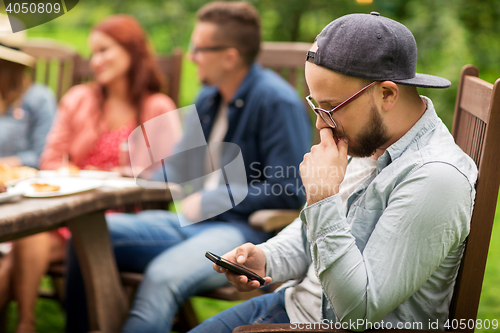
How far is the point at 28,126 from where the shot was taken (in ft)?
10.1

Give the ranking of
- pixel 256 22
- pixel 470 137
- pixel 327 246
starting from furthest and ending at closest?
pixel 256 22, pixel 470 137, pixel 327 246

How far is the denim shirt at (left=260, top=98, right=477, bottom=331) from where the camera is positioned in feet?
3.31

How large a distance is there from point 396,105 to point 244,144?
1137 mm

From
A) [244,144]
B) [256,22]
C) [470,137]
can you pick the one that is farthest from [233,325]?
[256,22]

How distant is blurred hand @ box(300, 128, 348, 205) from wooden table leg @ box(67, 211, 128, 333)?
1060 millimetres

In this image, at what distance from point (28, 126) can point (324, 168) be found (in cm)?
253

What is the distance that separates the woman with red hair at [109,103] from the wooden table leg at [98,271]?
781 mm

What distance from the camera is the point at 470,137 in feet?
4.42

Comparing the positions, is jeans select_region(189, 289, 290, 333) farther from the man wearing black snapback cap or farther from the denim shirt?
the denim shirt

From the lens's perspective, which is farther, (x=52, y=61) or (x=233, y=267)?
(x=52, y=61)

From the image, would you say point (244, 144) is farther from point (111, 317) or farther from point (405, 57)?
point (405, 57)

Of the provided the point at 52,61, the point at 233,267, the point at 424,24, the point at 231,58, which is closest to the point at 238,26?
the point at 231,58

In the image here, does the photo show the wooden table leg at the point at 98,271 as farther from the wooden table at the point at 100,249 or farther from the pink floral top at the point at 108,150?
the pink floral top at the point at 108,150

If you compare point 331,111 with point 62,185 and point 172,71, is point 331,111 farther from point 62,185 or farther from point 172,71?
point 172,71
